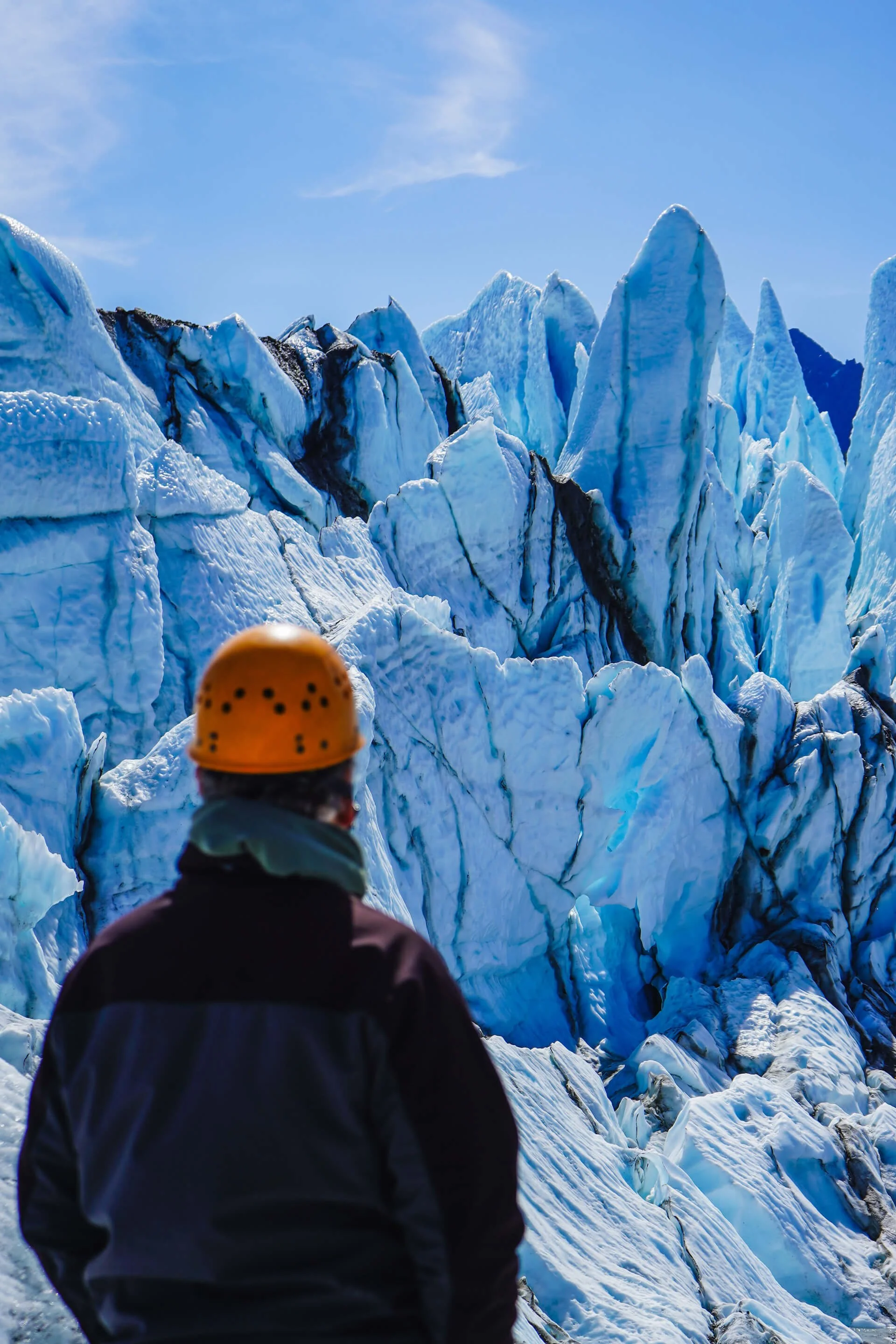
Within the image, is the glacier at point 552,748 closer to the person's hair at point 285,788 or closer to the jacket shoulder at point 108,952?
the jacket shoulder at point 108,952

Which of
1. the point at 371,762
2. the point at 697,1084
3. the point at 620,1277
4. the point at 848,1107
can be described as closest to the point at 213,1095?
the point at 620,1277

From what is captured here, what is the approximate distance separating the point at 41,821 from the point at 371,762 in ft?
7.67

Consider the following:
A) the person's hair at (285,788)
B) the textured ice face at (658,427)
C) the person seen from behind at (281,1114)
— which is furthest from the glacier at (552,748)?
the person's hair at (285,788)

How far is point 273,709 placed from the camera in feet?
3.94

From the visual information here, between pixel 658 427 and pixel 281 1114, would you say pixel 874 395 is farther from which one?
pixel 281 1114

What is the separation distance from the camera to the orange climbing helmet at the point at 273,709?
1203 millimetres

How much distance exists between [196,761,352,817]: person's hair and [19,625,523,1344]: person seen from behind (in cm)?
3

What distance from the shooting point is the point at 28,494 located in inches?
250

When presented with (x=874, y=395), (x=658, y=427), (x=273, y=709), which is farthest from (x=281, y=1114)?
(x=874, y=395)

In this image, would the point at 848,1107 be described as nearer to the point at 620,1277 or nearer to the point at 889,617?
the point at 620,1277

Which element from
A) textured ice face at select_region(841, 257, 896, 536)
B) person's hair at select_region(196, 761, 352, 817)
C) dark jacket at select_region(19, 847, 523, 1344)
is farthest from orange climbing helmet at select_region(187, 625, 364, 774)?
textured ice face at select_region(841, 257, 896, 536)

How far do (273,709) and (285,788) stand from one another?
10cm

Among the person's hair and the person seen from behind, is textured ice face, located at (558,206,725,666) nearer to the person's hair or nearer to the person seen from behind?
the person's hair

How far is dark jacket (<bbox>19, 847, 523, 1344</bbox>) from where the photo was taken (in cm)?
108
